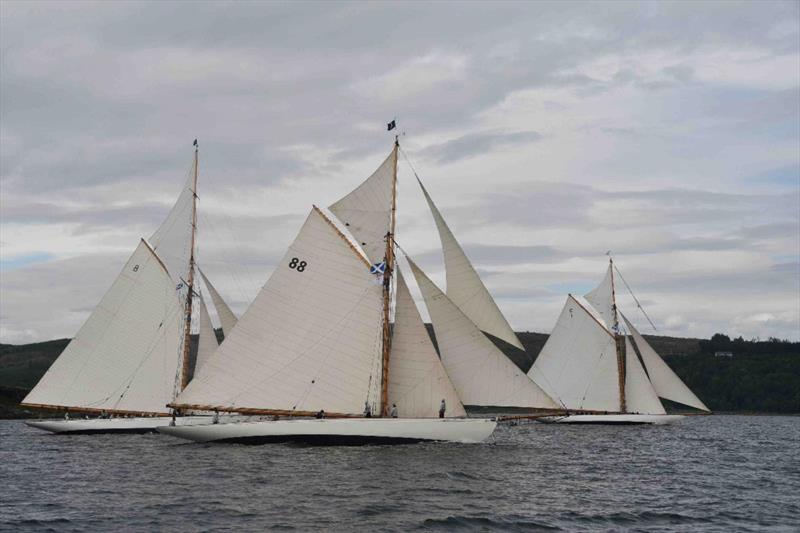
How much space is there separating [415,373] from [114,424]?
32302 mm

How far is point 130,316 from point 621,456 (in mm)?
38817

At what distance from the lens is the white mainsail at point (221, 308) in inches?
2977

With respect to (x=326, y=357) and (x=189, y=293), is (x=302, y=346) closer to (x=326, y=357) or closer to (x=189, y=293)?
(x=326, y=357)

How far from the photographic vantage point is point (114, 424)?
74.8 m

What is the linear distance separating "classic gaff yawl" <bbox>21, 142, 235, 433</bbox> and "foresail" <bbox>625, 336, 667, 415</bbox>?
2024 inches

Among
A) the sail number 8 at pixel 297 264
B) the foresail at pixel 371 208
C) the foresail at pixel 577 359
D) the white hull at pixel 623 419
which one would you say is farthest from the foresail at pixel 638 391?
the sail number 8 at pixel 297 264

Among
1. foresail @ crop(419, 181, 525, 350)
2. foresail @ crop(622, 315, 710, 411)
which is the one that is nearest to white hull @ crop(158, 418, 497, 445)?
foresail @ crop(419, 181, 525, 350)

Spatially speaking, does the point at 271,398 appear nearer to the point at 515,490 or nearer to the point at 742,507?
the point at 515,490

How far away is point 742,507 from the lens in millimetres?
38688

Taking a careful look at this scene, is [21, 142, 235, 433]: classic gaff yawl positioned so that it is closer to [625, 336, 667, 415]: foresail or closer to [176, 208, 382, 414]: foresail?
[176, 208, 382, 414]: foresail

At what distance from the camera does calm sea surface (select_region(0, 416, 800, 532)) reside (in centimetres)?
3284

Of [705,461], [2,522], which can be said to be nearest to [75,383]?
[2,522]

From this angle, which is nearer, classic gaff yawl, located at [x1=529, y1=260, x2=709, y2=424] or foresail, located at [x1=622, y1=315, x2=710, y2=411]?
foresail, located at [x1=622, y1=315, x2=710, y2=411]

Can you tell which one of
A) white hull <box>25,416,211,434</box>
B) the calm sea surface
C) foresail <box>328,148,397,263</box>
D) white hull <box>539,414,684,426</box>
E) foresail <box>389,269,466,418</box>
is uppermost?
foresail <box>328,148,397,263</box>
